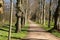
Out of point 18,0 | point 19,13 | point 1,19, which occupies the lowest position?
point 1,19

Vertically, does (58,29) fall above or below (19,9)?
below

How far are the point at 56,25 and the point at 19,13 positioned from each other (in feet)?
19.5

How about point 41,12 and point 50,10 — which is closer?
point 50,10

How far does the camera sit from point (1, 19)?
47062mm

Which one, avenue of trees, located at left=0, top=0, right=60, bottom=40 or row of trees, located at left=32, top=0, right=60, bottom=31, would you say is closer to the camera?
avenue of trees, located at left=0, top=0, right=60, bottom=40

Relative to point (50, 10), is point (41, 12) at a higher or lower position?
lower

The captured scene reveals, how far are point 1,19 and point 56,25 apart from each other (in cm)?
2609

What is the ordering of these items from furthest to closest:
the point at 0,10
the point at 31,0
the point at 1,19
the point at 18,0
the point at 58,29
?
the point at 31,0
the point at 1,19
the point at 58,29
the point at 18,0
the point at 0,10

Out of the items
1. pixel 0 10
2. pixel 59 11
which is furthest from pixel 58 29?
pixel 0 10

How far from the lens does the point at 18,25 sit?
2050 centimetres

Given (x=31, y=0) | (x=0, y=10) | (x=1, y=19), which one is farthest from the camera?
(x=31, y=0)

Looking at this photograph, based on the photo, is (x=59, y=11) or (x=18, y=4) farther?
(x=59, y=11)

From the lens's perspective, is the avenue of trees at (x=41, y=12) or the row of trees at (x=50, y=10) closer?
the avenue of trees at (x=41, y=12)

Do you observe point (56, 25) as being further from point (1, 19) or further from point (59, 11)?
point (1, 19)
